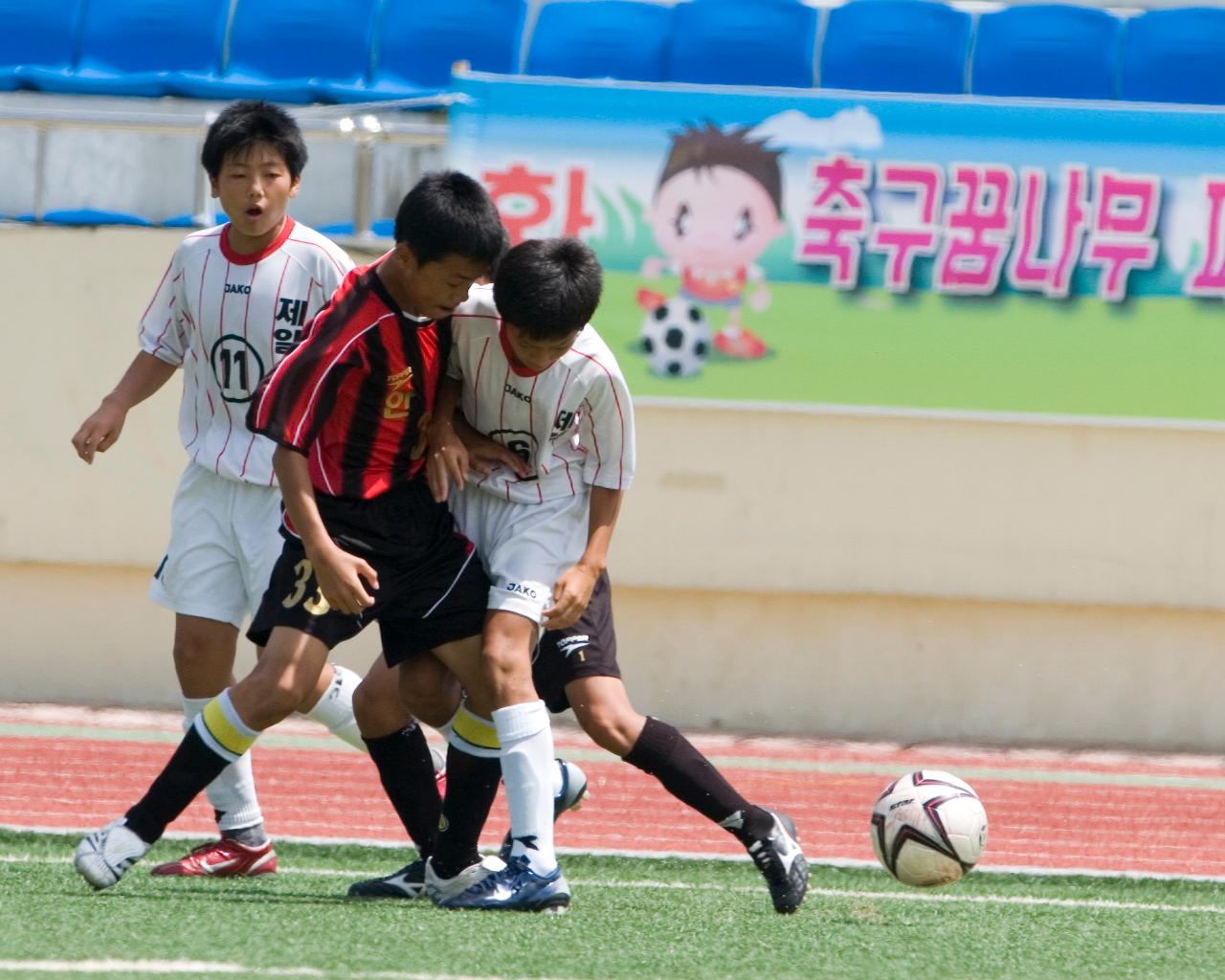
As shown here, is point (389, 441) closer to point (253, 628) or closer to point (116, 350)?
point (253, 628)

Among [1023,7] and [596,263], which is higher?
[1023,7]

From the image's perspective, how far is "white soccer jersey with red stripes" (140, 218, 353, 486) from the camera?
13.9 ft

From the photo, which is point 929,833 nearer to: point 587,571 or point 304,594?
point 587,571

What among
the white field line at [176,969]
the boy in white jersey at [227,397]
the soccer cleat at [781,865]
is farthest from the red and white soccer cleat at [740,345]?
the white field line at [176,969]

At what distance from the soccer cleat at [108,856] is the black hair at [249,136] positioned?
5.00 ft

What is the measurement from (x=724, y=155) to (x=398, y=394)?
4.23m

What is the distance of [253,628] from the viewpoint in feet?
12.7

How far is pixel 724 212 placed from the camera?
772cm

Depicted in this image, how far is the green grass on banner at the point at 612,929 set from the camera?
3211 mm

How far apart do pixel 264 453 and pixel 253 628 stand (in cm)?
58

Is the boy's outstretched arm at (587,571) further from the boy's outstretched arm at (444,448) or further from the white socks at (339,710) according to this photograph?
the white socks at (339,710)

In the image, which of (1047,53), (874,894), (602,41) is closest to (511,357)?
(874,894)

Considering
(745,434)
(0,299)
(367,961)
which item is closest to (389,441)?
(367,961)

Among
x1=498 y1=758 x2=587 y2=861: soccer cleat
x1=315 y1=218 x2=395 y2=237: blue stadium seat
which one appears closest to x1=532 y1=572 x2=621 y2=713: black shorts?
x1=498 y1=758 x2=587 y2=861: soccer cleat
